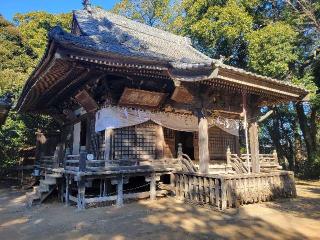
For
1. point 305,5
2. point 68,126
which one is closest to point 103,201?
point 68,126

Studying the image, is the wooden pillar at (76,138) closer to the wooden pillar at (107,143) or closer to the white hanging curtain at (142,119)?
the white hanging curtain at (142,119)

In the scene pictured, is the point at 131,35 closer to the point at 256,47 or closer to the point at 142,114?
the point at 142,114

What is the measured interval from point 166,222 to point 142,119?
17.8 ft

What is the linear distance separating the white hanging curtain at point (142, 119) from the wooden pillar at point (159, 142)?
36cm

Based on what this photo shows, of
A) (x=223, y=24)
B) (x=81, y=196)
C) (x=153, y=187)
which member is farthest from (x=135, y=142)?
(x=223, y=24)

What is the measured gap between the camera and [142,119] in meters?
12.1

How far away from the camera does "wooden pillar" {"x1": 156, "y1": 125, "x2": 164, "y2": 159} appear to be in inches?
497

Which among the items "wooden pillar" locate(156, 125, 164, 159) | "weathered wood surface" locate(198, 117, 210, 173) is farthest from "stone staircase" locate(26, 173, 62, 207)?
"weathered wood surface" locate(198, 117, 210, 173)

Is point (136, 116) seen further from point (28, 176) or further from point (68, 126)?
point (28, 176)

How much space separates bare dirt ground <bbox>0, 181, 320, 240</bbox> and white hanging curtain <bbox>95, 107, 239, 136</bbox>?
3292mm

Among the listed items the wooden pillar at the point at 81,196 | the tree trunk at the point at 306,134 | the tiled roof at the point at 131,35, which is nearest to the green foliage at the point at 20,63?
the tiled roof at the point at 131,35

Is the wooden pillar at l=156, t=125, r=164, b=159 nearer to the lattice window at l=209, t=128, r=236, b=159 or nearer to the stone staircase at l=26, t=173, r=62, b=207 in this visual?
the lattice window at l=209, t=128, r=236, b=159

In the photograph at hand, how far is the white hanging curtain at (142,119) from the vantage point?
1142cm

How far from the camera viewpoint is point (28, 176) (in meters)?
19.0
